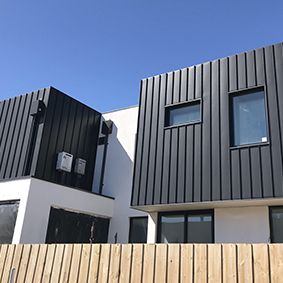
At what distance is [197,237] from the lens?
6953 millimetres

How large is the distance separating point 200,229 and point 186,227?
1.05ft

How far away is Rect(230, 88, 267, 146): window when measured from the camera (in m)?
6.46

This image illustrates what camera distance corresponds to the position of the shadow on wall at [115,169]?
1092cm

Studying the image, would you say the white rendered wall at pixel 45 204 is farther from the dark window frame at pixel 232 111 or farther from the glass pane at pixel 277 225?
the glass pane at pixel 277 225

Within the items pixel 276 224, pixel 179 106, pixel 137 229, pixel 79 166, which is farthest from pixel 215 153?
pixel 79 166

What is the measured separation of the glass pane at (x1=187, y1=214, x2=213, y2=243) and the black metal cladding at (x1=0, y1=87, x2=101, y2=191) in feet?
14.4

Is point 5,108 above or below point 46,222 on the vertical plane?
above

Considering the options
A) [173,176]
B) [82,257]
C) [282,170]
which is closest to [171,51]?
[173,176]

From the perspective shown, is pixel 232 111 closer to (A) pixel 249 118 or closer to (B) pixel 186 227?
(A) pixel 249 118

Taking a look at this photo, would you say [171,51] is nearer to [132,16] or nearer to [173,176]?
[132,16]

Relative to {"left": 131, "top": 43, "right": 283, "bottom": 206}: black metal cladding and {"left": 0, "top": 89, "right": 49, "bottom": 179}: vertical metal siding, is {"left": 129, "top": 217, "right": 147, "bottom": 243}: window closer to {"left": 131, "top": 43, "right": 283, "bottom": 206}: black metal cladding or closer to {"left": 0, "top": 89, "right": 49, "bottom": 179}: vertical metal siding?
{"left": 131, "top": 43, "right": 283, "bottom": 206}: black metal cladding

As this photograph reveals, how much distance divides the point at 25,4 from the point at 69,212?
19.9 feet

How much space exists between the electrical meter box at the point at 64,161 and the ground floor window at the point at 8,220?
1.83 meters

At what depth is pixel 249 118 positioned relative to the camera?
669 centimetres
